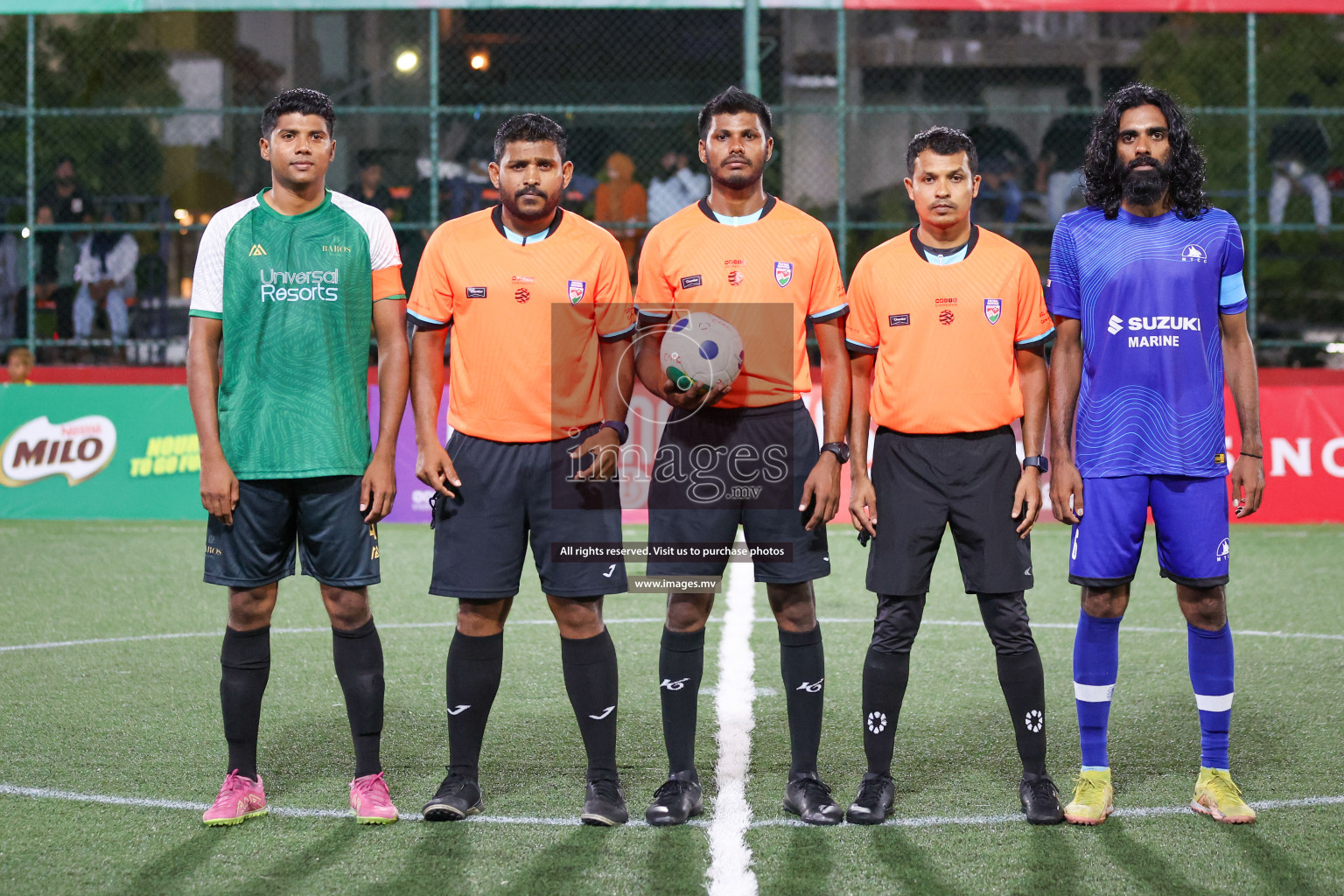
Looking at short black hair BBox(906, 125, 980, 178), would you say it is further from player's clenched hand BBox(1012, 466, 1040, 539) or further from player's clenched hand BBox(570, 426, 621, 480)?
player's clenched hand BBox(570, 426, 621, 480)

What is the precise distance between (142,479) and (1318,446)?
972 cm

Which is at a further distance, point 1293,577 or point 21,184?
point 21,184

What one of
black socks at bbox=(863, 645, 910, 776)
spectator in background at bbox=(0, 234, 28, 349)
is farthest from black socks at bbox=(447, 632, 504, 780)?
spectator in background at bbox=(0, 234, 28, 349)

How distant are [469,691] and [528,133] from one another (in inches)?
69.2

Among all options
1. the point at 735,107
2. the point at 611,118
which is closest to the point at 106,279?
the point at 611,118

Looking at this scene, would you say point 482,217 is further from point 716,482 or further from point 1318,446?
point 1318,446

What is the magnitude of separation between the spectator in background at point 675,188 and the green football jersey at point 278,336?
462 inches

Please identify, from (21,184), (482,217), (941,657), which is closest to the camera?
(482,217)

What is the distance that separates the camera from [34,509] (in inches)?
452

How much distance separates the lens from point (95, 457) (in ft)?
37.8

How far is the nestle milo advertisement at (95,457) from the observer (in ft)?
37.6

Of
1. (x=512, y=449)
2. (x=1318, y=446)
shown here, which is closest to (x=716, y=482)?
(x=512, y=449)

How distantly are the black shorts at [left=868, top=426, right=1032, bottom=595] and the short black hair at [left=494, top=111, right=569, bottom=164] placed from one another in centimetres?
143

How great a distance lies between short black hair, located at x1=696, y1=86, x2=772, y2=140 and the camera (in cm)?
424
